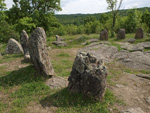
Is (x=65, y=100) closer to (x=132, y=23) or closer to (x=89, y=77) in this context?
(x=89, y=77)

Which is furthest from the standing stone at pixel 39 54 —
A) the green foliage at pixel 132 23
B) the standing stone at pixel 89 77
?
the green foliage at pixel 132 23

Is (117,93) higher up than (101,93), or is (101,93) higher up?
(101,93)

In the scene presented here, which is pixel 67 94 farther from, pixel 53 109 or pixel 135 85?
pixel 135 85

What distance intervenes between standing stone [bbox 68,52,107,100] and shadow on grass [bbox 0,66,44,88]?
259cm

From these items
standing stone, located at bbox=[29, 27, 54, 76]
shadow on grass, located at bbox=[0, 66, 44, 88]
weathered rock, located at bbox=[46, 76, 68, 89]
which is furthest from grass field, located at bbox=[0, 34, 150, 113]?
standing stone, located at bbox=[29, 27, 54, 76]

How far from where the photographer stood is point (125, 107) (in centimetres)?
529

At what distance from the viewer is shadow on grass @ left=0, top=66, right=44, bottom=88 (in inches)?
280

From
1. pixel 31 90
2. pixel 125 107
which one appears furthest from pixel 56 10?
pixel 125 107

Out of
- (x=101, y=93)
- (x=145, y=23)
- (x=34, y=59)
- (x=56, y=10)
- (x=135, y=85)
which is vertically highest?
(x=56, y=10)

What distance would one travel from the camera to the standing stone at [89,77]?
211 inches

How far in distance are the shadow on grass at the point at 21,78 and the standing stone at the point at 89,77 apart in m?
2.59

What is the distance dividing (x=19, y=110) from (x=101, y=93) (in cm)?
366

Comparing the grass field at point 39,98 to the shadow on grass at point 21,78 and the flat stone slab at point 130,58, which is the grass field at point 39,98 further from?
the flat stone slab at point 130,58

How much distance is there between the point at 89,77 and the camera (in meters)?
5.43
